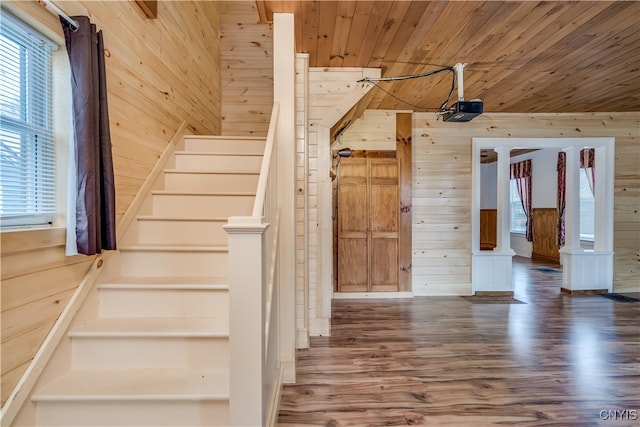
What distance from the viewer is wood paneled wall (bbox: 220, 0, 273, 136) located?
3852 millimetres

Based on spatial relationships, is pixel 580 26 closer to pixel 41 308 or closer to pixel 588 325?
pixel 588 325

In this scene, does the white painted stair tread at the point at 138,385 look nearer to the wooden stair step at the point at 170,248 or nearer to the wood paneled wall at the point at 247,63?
the wooden stair step at the point at 170,248

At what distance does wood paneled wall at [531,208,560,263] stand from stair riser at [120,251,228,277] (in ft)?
24.8

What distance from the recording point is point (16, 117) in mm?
1387

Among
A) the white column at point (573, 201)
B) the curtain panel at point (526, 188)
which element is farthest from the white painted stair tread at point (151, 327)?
the curtain panel at point (526, 188)

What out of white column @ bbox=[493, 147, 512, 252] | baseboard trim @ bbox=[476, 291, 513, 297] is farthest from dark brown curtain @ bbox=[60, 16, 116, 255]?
white column @ bbox=[493, 147, 512, 252]

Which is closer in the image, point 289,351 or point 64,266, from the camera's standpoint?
point 64,266

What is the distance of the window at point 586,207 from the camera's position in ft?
20.0

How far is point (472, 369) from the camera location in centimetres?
240

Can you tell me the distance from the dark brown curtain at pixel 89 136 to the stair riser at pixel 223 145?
1274mm

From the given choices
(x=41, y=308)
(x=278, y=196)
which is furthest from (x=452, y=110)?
(x=41, y=308)

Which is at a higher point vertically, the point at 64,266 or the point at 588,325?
the point at 64,266

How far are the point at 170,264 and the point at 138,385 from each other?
2.46ft

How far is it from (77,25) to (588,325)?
4807 millimetres
